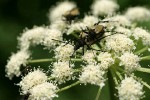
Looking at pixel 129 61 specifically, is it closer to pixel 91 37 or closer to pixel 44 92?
pixel 91 37

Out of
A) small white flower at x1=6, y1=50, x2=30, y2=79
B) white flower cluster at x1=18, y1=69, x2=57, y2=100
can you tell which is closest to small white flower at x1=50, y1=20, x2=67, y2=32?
small white flower at x1=6, y1=50, x2=30, y2=79

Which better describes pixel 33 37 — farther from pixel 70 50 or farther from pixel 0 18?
pixel 0 18

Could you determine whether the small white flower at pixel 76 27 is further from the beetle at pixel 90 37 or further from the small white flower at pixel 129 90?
the small white flower at pixel 129 90

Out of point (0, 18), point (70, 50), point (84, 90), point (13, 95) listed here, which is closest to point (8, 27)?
point (0, 18)

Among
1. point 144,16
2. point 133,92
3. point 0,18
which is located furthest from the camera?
point 0,18

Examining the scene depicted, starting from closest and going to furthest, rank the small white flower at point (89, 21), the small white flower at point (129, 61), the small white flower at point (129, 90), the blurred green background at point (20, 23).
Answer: the small white flower at point (129, 90) < the small white flower at point (129, 61) < the small white flower at point (89, 21) < the blurred green background at point (20, 23)

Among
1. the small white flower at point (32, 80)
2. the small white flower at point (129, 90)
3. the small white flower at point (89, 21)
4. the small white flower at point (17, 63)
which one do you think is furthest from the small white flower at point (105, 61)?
the small white flower at point (17, 63)
